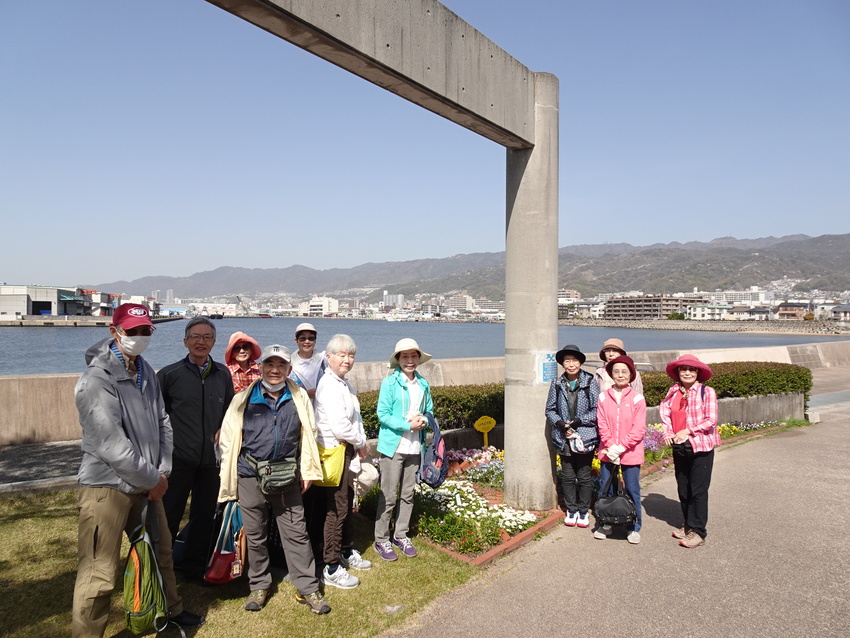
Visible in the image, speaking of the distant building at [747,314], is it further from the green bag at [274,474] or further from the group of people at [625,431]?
the green bag at [274,474]

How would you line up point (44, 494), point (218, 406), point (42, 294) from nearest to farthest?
1. point (218, 406)
2. point (44, 494)
3. point (42, 294)

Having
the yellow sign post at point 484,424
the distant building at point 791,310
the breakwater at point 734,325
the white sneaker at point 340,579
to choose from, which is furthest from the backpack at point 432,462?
the distant building at point 791,310

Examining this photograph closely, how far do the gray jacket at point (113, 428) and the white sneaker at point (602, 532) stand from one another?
3.95 metres

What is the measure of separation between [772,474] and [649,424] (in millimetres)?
2321

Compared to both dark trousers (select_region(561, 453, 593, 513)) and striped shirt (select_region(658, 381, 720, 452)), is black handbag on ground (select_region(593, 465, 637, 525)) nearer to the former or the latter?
dark trousers (select_region(561, 453, 593, 513))

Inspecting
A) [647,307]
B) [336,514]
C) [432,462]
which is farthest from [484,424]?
[647,307]

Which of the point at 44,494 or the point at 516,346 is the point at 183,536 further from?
the point at 516,346

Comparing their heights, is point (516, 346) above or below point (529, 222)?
below

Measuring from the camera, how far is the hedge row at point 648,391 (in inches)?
314

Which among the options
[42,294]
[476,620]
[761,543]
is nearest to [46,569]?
[476,620]

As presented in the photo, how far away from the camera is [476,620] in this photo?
12.4ft

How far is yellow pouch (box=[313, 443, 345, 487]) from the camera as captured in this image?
4.24 m

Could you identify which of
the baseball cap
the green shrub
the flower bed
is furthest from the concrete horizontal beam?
the green shrub

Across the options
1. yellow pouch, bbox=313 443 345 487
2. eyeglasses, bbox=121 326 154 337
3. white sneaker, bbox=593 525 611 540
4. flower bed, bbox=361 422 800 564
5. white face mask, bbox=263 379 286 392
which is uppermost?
eyeglasses, bbox=121 326 154 337
